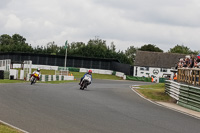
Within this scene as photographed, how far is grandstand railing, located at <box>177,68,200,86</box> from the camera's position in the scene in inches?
741

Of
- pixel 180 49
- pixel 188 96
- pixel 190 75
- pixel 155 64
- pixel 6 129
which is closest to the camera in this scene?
pixel 6 129

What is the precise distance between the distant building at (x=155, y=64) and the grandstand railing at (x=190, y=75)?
6392cm

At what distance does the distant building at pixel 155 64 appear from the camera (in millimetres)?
89062

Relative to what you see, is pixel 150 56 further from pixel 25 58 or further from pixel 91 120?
pixel 91 120

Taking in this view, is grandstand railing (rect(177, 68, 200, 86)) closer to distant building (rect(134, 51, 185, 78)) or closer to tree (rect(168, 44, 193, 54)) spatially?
distant building (rect(134, 51, 185, 78))

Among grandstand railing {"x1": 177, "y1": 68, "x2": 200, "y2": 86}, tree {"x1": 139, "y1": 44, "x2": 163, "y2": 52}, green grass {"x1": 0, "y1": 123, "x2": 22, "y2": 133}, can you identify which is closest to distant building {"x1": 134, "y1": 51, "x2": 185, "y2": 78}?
tree {"x1": 139, "y1": 44, "x2": 163, "y2": 52}

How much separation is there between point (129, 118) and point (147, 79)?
190ft

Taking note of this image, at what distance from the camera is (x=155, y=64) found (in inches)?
3558

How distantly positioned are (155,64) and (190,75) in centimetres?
7063

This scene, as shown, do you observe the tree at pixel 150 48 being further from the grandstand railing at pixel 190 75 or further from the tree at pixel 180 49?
the grandstand railing at pixel 190 75

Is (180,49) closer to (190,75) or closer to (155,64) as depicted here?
(155,64)

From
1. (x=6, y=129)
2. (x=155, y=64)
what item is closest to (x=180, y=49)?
(x=155, y=64)

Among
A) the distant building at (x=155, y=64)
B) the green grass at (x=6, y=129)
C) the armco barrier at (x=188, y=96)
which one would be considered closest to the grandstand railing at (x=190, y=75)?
the armco barrier at (x=188, y=96)

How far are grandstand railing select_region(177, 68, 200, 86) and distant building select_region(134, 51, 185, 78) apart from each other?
210 feet
